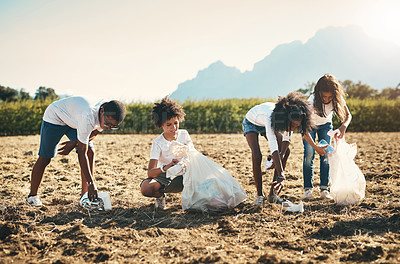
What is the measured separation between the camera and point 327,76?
11.3 ft

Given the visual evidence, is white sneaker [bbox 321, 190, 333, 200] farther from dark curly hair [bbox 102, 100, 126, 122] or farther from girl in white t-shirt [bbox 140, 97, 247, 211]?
dark curly hair [bbox 102, 100, 126, 122]

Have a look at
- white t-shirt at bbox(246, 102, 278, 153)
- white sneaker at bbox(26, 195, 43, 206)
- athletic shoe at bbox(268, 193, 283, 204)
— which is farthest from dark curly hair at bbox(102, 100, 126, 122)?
athletic shoe at bbox(268, 193, 283, 204)

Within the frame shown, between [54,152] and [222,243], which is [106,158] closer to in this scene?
[54,152]

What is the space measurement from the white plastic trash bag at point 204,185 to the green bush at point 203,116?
10.3 meters

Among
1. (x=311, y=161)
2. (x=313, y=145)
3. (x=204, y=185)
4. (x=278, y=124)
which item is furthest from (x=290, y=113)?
(x=311, y=161)

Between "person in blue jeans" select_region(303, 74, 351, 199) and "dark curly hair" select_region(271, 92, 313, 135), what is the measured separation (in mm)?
522

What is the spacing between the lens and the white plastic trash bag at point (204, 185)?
2948mm

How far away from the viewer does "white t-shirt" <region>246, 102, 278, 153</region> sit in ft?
9.71

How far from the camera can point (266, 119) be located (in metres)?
3.04

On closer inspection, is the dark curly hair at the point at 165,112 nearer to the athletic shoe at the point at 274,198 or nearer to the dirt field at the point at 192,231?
the dirt field at the point at 192,231

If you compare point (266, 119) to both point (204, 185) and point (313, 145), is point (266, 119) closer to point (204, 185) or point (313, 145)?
point (313, 145)

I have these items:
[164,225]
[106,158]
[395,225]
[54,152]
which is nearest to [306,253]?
[395,225]

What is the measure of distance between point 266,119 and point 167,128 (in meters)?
0.98

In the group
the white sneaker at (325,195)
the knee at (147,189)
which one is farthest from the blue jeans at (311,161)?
the knee at (147,189)
